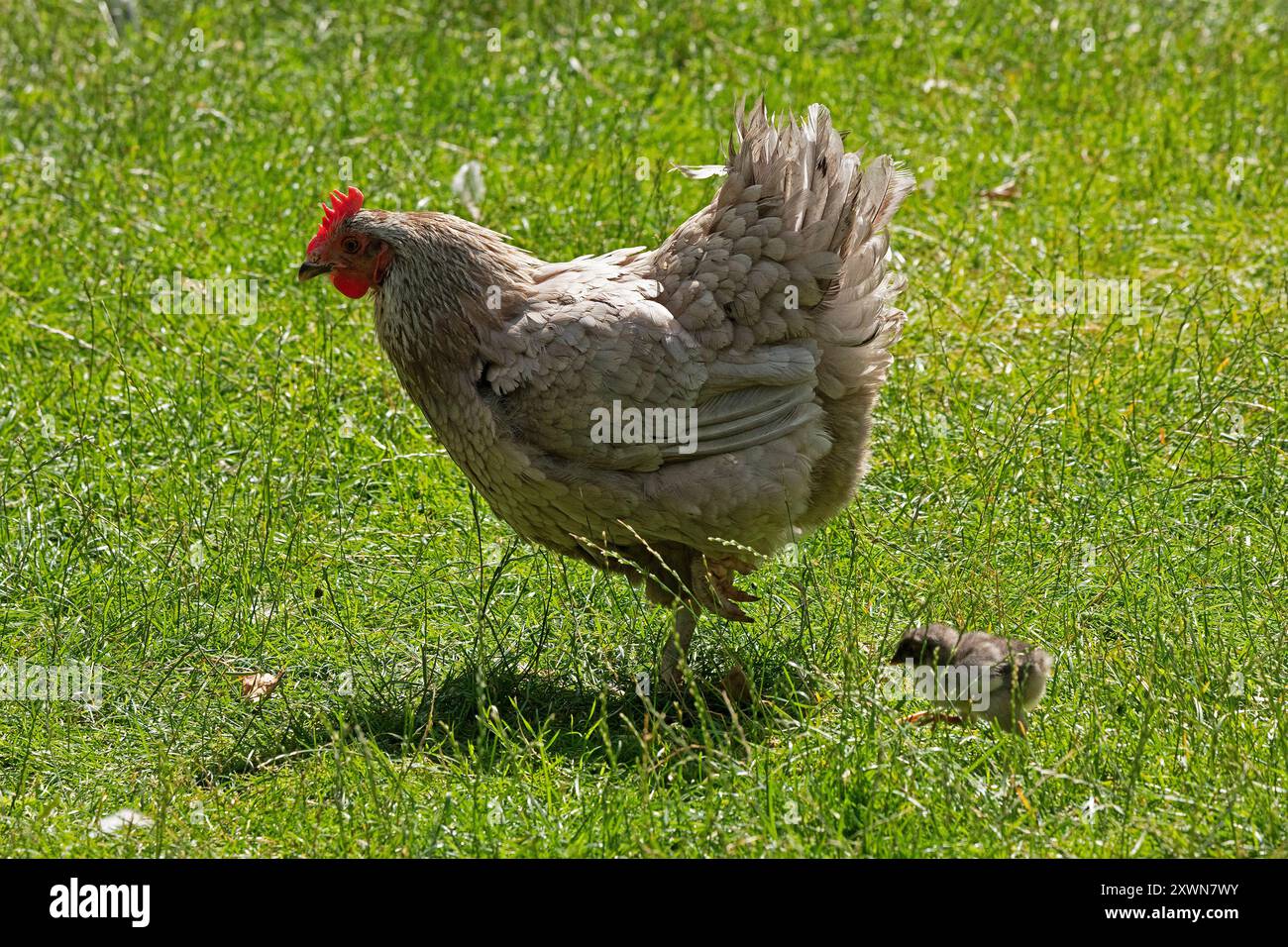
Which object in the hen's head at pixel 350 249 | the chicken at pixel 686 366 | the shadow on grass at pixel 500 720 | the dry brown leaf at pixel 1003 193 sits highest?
the dry brown leaf at pixel 1003 193

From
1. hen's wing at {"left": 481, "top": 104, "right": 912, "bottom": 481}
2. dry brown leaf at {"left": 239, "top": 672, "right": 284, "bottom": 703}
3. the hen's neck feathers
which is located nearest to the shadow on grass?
dry brown leaf at {"left": 239, "top": 672, "right": 284, "bottom": 703}

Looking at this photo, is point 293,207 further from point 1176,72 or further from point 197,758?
point 1176,72

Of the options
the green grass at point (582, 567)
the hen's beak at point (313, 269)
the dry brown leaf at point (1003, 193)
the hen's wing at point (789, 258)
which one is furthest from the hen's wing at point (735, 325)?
the dry brown leaf at point (1003, 193)

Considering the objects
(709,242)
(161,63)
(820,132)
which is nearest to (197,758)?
(709,242)

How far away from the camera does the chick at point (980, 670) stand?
4.10 m

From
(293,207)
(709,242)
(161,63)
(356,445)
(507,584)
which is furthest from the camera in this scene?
(161,63)

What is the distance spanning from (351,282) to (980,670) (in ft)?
8.09

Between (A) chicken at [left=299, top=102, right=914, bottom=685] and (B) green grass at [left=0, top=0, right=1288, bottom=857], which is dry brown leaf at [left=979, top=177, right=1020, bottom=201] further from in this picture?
(A) chicken at [left=299, top=102, right=914, bottom=685]

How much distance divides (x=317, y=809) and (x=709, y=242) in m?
2.14

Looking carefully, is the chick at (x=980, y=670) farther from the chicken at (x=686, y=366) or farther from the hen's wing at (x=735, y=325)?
the hen's wing at (x=735, y=325)

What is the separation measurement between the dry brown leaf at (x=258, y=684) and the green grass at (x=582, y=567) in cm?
8

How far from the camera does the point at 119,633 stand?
4859 mm

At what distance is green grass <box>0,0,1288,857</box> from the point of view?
151 inches

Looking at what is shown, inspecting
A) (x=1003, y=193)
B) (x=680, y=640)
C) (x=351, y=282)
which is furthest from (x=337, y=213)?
(x=1003, y=193)
